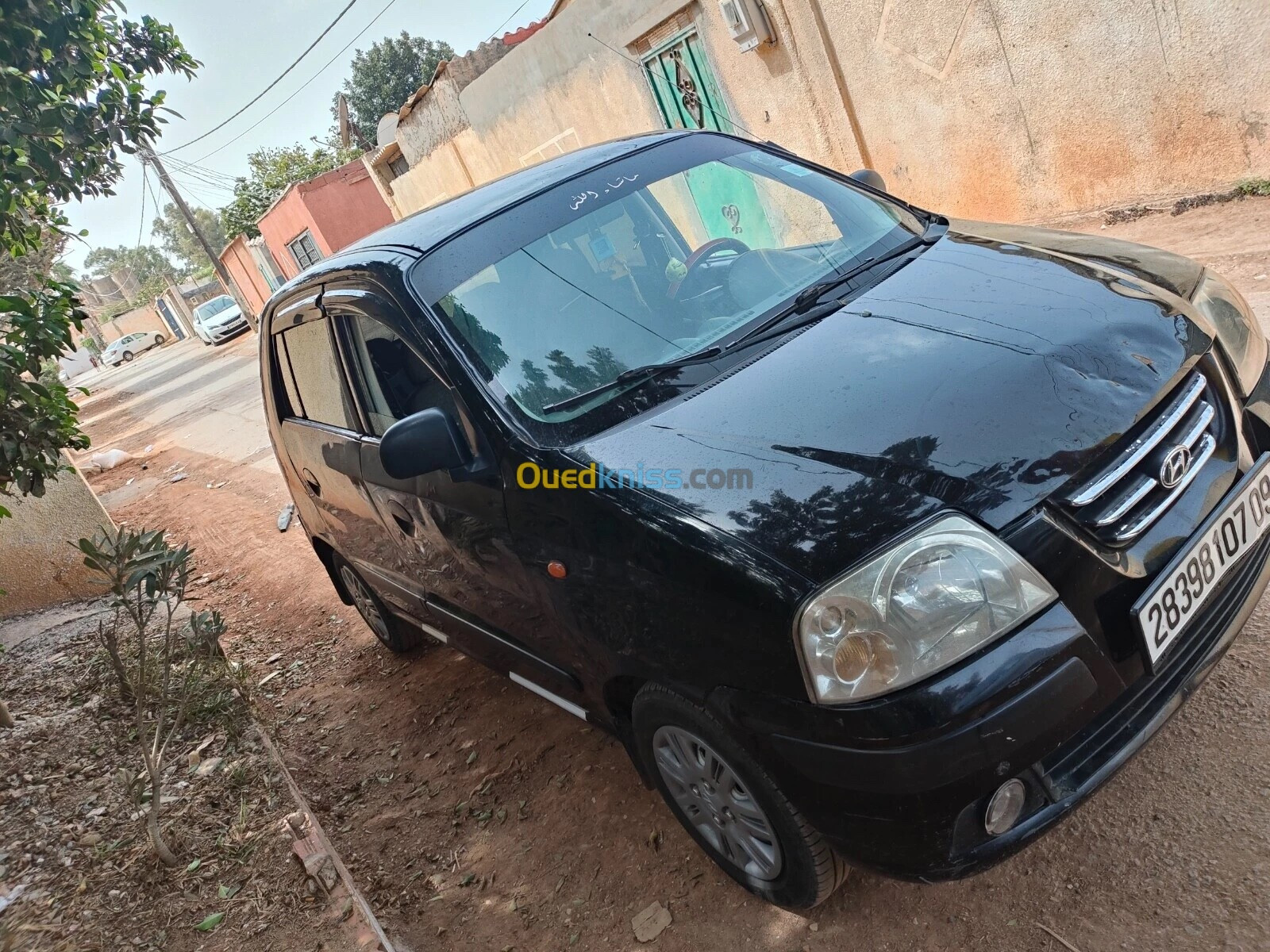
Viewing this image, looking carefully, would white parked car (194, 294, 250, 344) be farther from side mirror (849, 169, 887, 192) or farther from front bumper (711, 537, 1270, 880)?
front bumper (711, 537, 1270, 880)

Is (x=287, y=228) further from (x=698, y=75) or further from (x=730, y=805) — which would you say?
(x=730, y=805)

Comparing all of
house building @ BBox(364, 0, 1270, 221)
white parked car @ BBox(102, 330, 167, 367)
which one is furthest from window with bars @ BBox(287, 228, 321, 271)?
white parked car @ BBox(102, 330, 167, 367)

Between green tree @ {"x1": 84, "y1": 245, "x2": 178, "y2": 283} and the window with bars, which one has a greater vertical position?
green tree @ {"x1": 84, "y1": 245, "x2": 178, "y2": 283}

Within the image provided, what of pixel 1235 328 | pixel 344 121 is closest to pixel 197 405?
pixel 1235 328

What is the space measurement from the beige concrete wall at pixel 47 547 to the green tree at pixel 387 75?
3852 cm

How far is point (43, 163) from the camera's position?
428 cm

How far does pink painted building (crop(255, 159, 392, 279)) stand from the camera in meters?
25.2

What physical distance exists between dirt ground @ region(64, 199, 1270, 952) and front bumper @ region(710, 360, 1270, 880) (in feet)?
1.36

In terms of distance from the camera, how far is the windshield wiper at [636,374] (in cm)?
242

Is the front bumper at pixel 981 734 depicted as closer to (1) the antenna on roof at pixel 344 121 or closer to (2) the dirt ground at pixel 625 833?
(2) the dirt ground at pixel 625 833

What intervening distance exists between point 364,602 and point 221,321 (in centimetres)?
3209

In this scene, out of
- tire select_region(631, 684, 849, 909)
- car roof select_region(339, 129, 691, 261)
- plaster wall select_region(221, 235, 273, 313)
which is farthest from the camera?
plaster wall select_region(221, 235, 273, 313)

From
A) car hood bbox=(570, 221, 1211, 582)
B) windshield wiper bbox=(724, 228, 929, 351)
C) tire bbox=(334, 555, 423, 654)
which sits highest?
windshield wiper bbox=(724, 228, 929, 351)

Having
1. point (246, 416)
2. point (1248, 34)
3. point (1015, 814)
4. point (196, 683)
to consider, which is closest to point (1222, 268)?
point (1248, 34)
